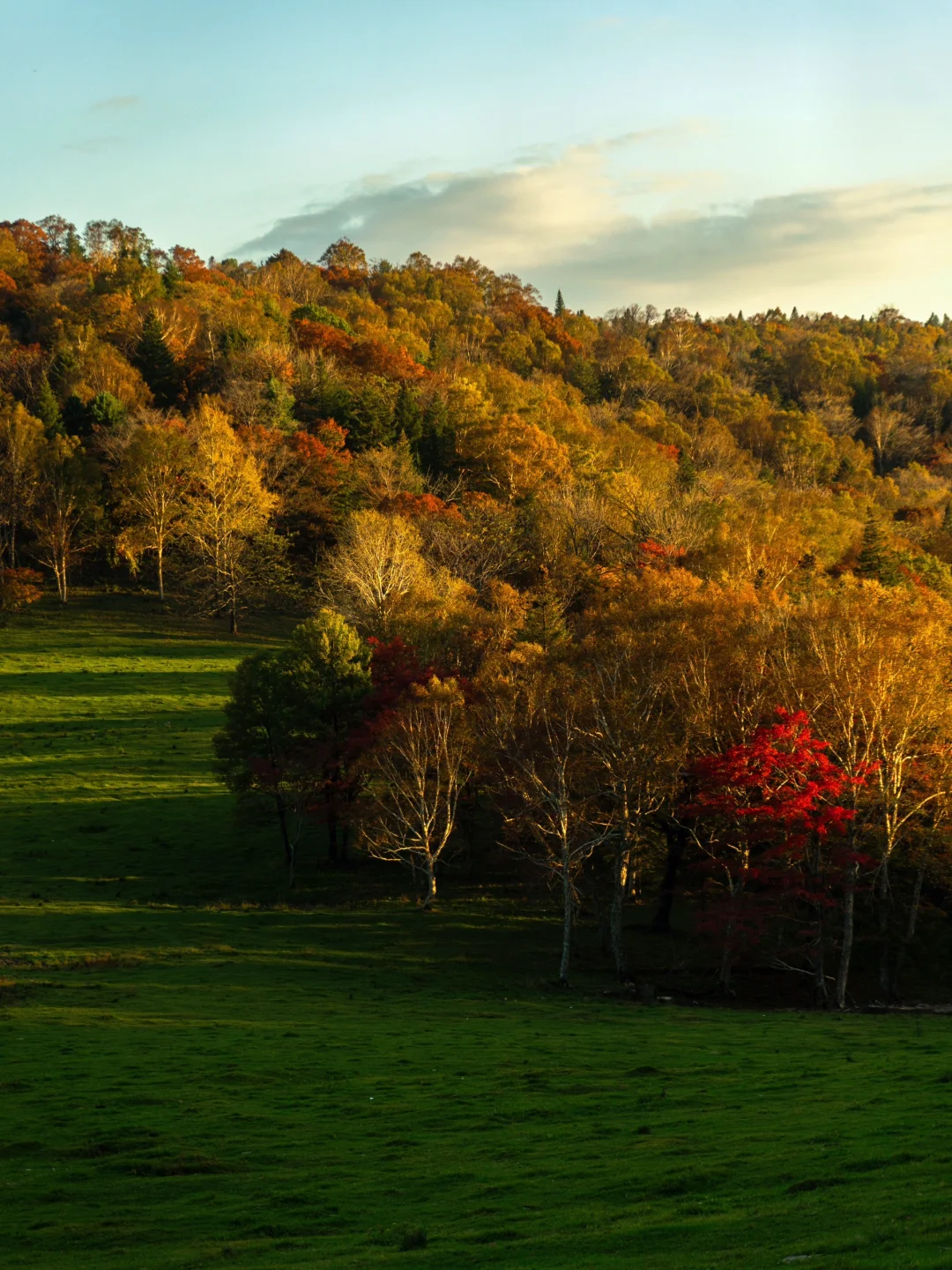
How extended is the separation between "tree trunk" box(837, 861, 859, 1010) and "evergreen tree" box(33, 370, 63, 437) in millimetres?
104534

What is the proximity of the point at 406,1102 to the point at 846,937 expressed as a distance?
24.3 metres

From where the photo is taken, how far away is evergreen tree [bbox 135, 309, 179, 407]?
138375 mm

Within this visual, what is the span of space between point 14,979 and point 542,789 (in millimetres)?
20121

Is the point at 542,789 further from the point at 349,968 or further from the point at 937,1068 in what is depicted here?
the point at 937,1068

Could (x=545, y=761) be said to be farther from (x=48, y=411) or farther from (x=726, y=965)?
(x=48, y=411)

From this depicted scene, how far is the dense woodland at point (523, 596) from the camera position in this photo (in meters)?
46.2

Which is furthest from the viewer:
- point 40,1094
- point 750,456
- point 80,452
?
point 750,456

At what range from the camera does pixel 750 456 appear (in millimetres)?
176250

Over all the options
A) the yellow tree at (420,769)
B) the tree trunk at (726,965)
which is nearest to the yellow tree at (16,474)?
the yellow tree at (420,769)

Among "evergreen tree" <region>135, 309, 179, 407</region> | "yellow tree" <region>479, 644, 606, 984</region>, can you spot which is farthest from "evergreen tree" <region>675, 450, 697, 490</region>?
"yellow tree" <region>479, 644, 606, 984</region>

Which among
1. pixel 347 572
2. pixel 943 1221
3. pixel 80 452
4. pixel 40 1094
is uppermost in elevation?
pixel 80 452

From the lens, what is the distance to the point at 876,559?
9881 cm

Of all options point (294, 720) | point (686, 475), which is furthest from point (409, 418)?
point (294, 720)

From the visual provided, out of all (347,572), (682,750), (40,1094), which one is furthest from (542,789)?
(347,572)
